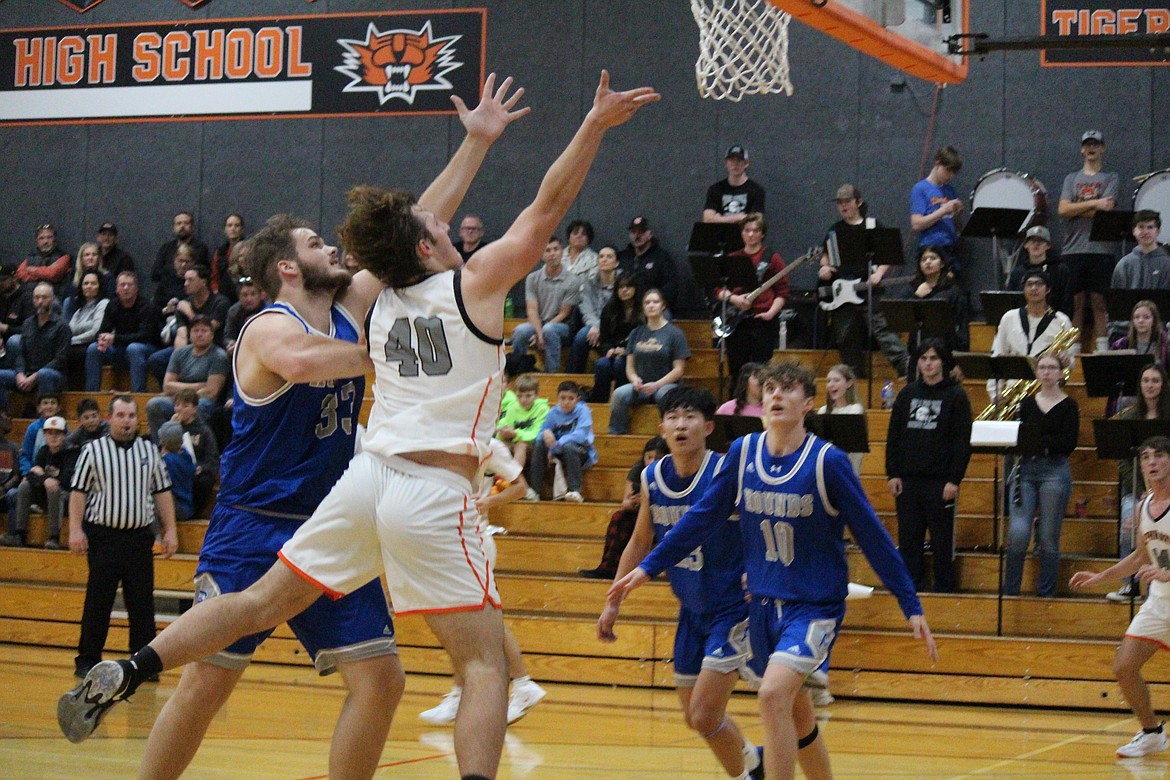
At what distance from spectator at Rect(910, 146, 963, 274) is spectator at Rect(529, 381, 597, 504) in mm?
3952

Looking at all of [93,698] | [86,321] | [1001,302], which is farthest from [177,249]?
[93,698]

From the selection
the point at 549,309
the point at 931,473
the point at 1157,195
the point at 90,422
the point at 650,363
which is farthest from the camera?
the point at 549,309

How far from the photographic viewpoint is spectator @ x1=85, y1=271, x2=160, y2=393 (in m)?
14.8

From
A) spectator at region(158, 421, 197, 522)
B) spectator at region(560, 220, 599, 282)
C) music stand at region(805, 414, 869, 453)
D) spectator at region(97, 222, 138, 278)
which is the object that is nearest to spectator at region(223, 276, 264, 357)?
spectator at region(158, 421, 197, 522)

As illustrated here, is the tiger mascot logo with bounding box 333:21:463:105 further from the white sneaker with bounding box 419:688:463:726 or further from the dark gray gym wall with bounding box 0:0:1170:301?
the white sneaker with bounding box 419:688:463:726

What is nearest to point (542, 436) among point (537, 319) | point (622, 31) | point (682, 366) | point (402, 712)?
point (682, 366)

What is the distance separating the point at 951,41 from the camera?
9.06m

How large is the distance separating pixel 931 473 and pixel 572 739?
12.0 feet

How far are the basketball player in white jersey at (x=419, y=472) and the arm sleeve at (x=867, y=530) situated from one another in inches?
A: 60.7

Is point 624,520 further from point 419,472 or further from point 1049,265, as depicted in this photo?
point 419,472

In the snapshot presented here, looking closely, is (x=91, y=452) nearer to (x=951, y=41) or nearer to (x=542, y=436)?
(x=542, y=436)

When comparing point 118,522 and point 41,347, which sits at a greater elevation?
point 41,347

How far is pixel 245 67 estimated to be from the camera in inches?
692

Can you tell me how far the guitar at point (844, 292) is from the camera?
1322 centimetres
